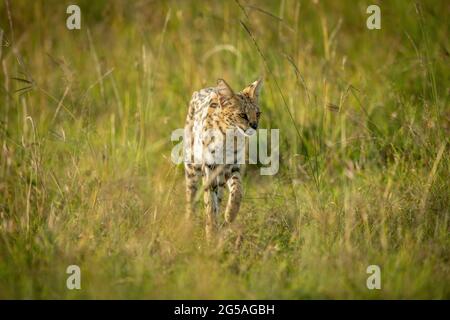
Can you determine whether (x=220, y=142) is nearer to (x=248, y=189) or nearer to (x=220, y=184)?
(x=220, y=184)

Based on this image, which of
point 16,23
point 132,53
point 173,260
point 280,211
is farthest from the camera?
point 16,23

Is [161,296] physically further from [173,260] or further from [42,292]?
[42,292]

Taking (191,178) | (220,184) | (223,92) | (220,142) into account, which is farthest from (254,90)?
(191,178)

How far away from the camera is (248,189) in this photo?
663 centimetres

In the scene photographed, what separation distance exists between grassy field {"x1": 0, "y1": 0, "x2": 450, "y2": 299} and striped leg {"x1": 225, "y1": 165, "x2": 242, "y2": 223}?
0.10 metres

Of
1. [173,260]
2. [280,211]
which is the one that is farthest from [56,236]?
Result: [280,211]

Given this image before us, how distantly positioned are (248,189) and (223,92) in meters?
1.25

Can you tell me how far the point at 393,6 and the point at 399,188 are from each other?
13.3ft

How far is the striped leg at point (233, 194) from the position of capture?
568 cm

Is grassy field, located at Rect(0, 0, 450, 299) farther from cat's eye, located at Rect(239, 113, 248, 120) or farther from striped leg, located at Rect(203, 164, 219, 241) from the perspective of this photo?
cat's eye, located at Rect(239, 113, 248, 120)

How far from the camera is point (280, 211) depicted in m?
5.54

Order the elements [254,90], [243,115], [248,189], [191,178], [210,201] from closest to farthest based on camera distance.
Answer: [243,115], [210,201], [254,90], [191,178], [248,189]

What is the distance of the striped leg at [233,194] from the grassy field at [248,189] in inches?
3.8
